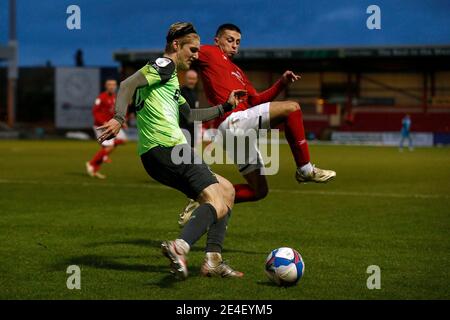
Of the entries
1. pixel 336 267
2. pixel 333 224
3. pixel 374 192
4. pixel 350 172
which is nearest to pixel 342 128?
pixel 350 172

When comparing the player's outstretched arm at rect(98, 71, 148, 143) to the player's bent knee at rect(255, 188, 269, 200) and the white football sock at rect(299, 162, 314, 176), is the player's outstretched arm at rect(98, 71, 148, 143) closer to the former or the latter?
the white football sock at rect(299, 162, 314, 176)

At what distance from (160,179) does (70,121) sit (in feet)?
171

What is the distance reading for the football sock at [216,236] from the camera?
22.1ft

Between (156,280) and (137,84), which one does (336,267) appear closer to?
(156,280)

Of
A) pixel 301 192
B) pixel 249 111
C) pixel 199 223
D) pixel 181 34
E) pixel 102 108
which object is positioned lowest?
pixel 301 192

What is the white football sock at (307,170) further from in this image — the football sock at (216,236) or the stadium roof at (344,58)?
the stadium roof at (344,58)

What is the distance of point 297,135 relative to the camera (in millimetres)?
7562

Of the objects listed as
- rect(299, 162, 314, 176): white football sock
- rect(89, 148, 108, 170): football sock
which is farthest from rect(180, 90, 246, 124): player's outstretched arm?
rect(89, 148, 108, 170): football sock

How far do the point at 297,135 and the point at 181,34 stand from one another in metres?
1.84

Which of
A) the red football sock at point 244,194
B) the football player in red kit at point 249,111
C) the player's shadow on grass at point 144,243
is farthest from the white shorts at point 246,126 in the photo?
the player's shadow on grass at point 144,243

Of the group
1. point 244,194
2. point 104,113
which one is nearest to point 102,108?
point 104,113

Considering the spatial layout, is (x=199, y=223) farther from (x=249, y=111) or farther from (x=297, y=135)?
(x=297, y=135)

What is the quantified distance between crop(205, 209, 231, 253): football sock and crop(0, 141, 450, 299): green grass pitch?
0.33m

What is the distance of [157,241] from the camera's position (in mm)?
8906
